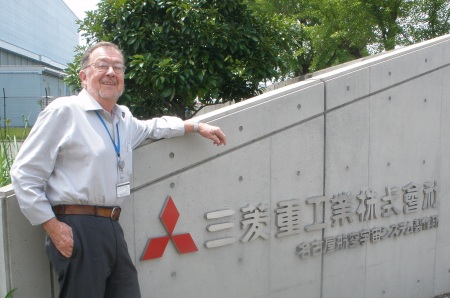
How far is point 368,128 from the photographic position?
414 cm

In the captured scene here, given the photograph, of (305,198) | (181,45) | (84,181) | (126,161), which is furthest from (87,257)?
(181,45)

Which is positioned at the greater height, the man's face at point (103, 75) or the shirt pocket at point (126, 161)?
the man's face at point (103, 75)

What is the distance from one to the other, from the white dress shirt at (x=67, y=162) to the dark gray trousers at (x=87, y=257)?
0.11 meters

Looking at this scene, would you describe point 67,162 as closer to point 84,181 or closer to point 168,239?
point 84,181

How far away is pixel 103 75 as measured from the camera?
2611 mm

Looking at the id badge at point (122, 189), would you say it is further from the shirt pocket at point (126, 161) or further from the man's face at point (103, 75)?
the man's face at point (103, 75)

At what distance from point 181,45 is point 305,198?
1954mm

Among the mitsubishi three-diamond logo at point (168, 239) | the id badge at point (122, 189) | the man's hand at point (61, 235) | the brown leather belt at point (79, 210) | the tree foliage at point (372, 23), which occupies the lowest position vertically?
the mitsubishi three-diamond logo at point (168, 239)

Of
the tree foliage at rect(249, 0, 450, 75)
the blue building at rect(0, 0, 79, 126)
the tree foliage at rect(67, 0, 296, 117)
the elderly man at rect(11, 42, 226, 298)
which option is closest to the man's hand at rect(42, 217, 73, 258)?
the elderly man at rect(11, 42, 226, 298)

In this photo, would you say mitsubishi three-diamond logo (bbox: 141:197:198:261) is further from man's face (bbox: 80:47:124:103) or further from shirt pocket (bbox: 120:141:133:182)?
man's face (bbox: 80:47:124:103)

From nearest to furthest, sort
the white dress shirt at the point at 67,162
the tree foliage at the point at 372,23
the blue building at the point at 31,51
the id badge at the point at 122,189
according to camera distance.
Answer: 1. the white dress shirt at the point at 67,162
2. the id badge at the point at 122,189
3. the tree foliage at the point at 372,23
4. the blue building at the point at 31,51

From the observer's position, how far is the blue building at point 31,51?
28781 millimetres

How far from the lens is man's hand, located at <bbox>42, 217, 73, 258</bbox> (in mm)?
2416

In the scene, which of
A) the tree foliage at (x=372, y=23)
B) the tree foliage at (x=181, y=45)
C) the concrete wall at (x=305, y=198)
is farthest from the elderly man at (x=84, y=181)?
the tree foliage at (x=372, y=23)
